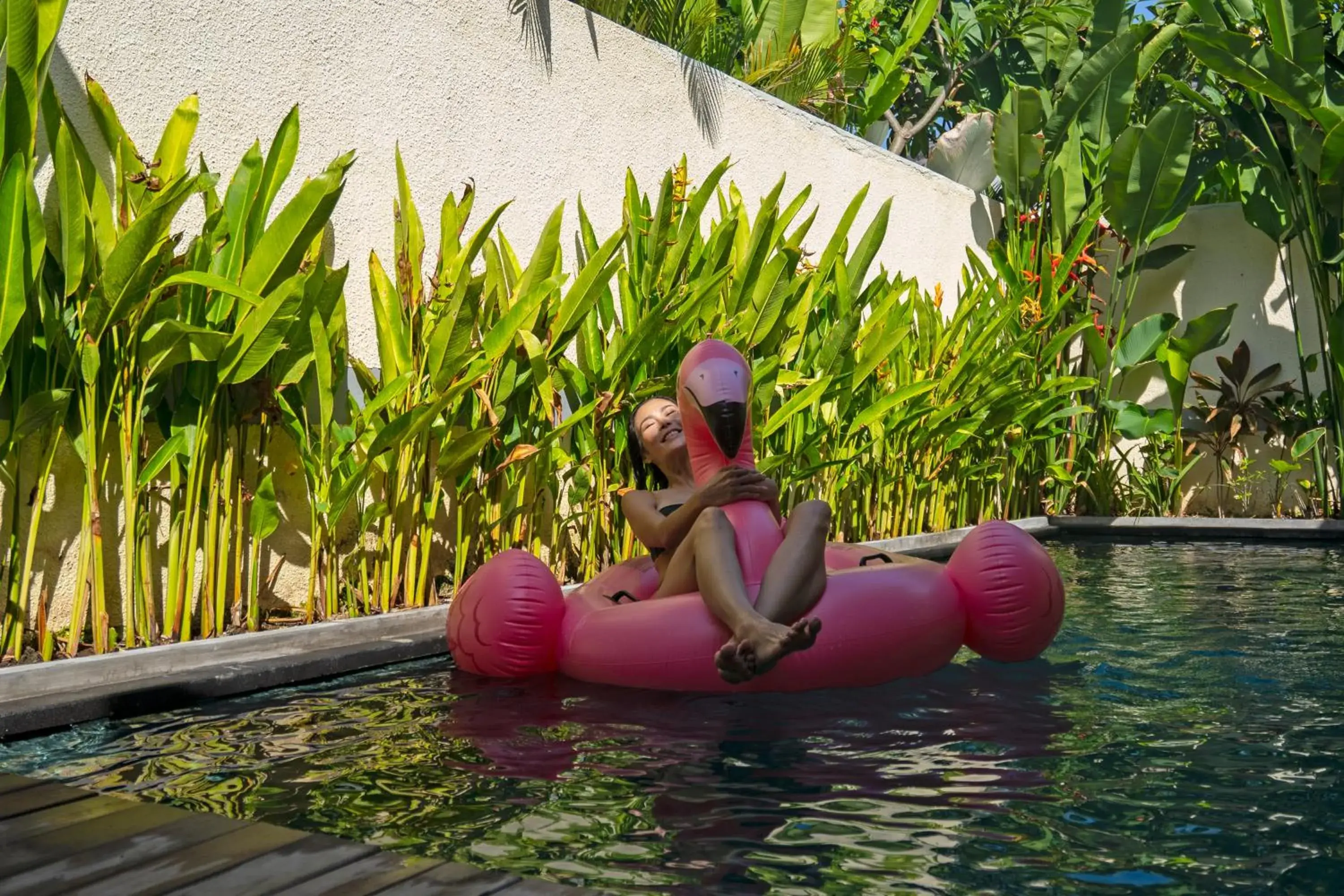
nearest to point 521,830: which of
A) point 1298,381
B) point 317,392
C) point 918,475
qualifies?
point 317,392

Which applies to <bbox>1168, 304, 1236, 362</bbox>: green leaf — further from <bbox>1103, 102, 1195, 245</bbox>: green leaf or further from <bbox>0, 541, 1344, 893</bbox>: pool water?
<bbox>0, 541, 1344, 893</bbox>: pool water

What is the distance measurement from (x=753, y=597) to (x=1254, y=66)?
17.2 feet

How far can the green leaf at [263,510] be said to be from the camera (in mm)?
3272

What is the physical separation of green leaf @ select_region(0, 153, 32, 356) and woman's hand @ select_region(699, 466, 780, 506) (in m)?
1.55

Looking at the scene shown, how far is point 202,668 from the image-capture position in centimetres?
288

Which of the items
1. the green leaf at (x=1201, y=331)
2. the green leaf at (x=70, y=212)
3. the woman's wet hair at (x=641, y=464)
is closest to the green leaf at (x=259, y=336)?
Result: the green leaf at (x=70, y=212)

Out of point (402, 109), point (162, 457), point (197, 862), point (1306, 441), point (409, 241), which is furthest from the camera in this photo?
point (1306, 441)

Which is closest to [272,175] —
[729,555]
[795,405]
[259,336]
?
[259,336]

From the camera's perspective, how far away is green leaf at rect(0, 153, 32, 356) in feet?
8.36

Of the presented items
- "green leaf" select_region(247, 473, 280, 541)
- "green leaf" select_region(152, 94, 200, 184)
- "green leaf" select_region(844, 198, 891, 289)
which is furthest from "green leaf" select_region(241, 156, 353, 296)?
"green leaf" select_region(844, 198, 891, 289)

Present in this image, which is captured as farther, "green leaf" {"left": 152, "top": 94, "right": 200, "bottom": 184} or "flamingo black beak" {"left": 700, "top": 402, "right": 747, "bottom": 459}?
"green leaf" {"left": 152, "top": 94, "right": 200, "bottom": 184}

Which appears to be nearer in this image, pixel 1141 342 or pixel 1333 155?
pixel 1333 155

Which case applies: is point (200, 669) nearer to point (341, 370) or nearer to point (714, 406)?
point (341, 370)

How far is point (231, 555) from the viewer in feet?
11.6
